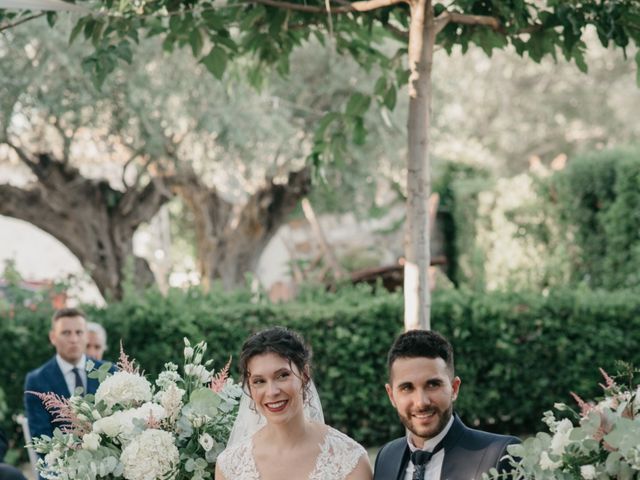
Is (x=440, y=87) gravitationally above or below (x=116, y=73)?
above

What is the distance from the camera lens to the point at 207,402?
4.12 metres

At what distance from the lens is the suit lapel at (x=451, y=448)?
3285 mm

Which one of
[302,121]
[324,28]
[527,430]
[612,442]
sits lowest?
[612,442]

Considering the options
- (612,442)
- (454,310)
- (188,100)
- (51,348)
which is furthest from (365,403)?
(612,442)

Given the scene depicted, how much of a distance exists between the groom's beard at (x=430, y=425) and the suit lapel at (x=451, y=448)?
4cm

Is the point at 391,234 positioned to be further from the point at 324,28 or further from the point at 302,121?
the point at 324,28

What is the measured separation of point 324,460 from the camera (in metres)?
3.73

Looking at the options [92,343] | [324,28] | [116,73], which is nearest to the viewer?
[324,28]

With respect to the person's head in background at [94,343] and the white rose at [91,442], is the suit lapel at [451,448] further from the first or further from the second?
the person's head in background at [94,343]

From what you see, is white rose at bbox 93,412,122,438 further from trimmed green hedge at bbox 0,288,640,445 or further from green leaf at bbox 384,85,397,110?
trimmed green hedge at bbox 0,288,640,445

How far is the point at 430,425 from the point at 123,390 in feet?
4.65

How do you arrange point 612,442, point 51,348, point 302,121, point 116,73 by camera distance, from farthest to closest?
point 302,121
point 116,73
point 51,348
point 612,442

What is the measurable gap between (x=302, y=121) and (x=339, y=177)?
1.04 meters

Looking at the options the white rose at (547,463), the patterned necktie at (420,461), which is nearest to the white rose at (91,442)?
the patterned necktie at (420,461)
